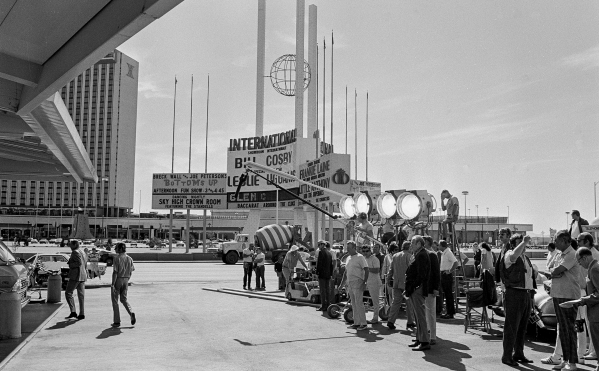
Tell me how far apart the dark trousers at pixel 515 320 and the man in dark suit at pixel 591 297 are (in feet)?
2.85

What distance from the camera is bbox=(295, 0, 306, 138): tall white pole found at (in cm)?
3644

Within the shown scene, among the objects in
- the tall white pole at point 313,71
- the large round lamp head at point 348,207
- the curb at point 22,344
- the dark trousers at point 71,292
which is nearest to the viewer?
the curb at point 22,344

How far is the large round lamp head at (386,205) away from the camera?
45.3 ft

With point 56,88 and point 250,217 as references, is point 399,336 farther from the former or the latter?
point 250,217

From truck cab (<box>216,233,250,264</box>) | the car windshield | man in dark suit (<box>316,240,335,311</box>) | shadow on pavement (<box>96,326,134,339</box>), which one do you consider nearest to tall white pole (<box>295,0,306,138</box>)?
truck cab (<box>216,233,250,264</box>)

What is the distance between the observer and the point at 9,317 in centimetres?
995

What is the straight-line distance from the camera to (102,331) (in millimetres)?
10883

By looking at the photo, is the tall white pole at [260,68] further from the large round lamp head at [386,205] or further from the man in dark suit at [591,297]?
the man in dark suit at [591,297]

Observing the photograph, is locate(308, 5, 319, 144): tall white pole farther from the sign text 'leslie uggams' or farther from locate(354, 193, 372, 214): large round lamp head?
locate(354, 193, 372, 214): large round lamp head

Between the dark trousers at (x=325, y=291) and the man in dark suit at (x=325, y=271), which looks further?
the dark trousers at (x=325, y=291)

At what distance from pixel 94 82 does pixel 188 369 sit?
16417cm

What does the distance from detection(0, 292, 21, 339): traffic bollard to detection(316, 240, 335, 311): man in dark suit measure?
20.9 feet

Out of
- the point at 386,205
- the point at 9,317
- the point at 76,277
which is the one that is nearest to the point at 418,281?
the point at 386,205

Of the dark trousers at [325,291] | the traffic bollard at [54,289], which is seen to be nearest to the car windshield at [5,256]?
the traffic bollard at [54,289]
